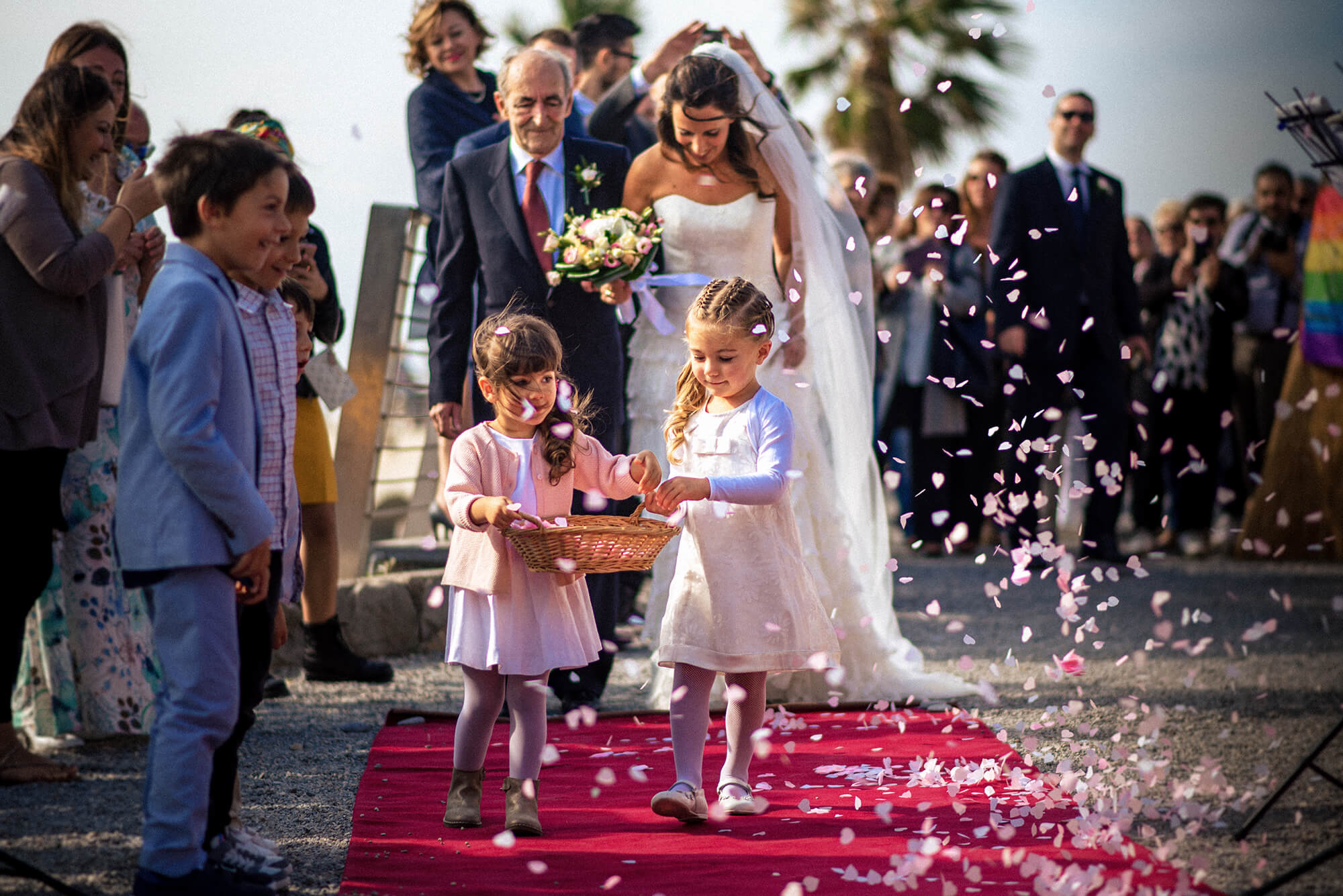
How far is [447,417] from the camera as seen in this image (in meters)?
4.96

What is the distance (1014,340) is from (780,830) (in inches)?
219

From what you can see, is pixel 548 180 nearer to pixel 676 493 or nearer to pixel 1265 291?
pixel 676 493

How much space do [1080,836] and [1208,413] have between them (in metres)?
7.64

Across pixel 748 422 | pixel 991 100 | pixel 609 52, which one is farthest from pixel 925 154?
pixel 748 422

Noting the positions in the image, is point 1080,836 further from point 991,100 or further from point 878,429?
point 991,100

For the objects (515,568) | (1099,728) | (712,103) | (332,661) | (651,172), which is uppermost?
(712,103)

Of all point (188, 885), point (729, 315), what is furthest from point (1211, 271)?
A: point (188, 885)

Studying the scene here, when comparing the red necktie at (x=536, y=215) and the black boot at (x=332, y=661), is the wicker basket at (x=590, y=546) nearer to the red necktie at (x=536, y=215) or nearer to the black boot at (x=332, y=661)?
the red necktie at (x=536, y=215)

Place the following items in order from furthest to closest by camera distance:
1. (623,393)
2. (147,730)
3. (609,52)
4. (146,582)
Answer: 1. (609,52)
2. (623,393)
3. (147,730)
4. (146,582)

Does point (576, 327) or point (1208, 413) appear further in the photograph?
point (1208, 413)

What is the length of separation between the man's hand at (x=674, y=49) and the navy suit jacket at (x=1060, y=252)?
10.2 ft

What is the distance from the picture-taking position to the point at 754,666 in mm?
3705

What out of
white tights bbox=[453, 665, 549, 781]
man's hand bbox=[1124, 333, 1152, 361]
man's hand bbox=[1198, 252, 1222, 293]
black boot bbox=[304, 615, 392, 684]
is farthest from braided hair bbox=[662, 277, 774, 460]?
man's hand bbox=[1198, 252, 1222, 293]

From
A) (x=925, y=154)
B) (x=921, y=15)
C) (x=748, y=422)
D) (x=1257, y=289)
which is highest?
(x=921, y=15)
